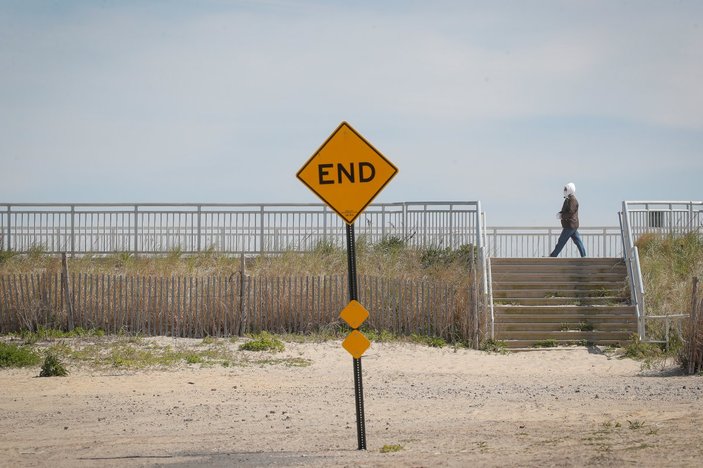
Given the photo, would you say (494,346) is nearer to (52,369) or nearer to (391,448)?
(52,369)

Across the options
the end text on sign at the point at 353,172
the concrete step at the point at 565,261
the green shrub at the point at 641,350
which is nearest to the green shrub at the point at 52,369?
the end text on sign at the point at 353,172

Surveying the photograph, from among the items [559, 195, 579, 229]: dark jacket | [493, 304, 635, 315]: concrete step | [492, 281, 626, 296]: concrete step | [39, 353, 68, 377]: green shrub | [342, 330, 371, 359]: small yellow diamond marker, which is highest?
[559, 195, 579, 229]: dark jacket

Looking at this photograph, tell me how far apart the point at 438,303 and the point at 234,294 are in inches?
200

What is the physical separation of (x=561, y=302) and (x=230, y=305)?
8775mm

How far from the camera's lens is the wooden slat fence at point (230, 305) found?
25.0 metres

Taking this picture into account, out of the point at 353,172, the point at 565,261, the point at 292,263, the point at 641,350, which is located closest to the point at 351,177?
the point at 353,172

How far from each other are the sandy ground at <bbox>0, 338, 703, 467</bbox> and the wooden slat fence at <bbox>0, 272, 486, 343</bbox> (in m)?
2.06

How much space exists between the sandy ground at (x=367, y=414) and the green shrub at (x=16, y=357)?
53 centimetres

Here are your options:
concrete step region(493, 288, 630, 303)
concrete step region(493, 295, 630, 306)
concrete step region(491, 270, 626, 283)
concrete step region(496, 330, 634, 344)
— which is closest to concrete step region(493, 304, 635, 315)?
concrete step region(493, 295, 630, 306)

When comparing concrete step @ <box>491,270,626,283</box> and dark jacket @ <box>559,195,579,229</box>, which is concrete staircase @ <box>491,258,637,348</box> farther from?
dark jacket @ <box>559,195,579,229</box>

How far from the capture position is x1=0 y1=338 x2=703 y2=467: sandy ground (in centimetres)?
A: 1099

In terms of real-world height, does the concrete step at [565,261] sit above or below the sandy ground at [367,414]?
above

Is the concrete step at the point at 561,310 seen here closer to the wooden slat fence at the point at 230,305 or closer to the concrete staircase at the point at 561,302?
the concrete staircase at the point at 561,302

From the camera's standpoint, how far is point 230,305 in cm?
2508
